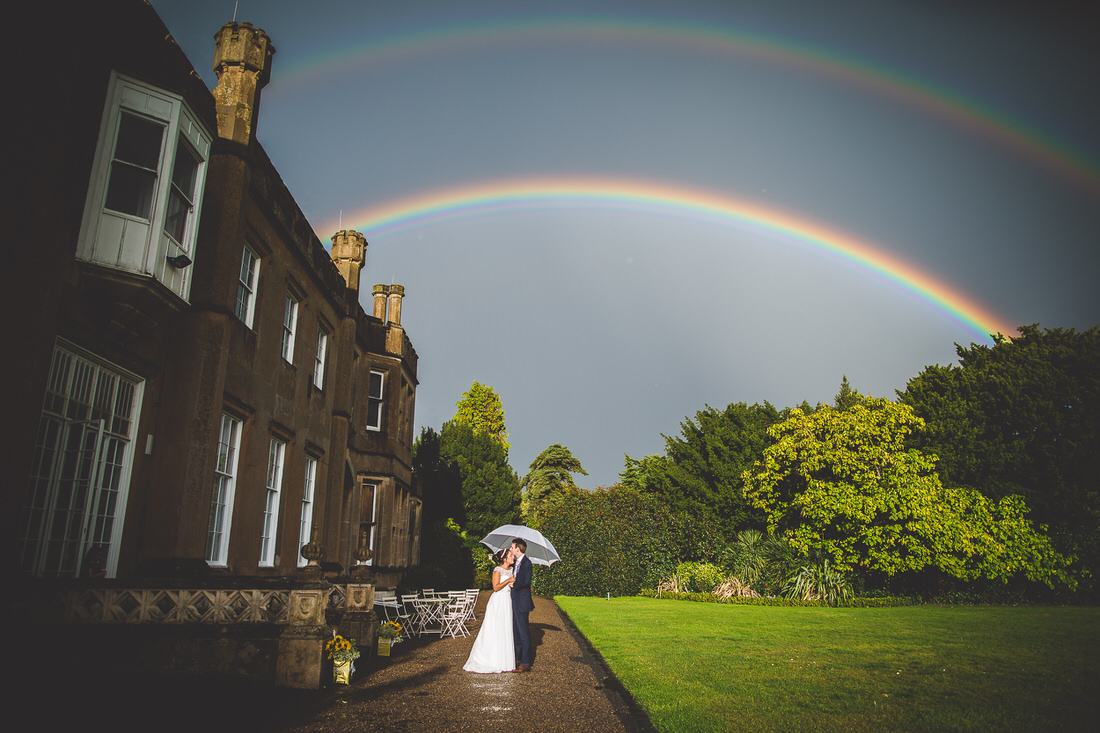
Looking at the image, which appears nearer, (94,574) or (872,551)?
(94,574)

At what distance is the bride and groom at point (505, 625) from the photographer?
893 cm

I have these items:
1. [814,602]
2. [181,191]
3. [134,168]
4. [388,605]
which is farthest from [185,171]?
[814,602]

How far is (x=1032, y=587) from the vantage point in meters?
23.9

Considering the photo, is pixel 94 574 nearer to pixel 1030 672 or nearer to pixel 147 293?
pixel 147 293

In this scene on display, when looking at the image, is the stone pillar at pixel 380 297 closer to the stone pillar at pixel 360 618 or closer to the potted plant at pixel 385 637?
the stone pillar at pixel 360 618

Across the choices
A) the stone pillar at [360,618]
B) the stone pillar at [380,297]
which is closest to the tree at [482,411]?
the stone pillar at [380,297]

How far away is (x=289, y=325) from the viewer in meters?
13.2

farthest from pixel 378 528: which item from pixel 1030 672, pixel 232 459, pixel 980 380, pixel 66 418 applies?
pixel 980 380

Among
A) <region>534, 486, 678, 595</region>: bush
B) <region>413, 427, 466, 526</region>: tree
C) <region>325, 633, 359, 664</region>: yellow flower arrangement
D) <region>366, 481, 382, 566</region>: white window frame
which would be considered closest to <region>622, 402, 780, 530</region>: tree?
<region>534, 486, 678, 595</region>: bush

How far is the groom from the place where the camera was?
9.16 meters

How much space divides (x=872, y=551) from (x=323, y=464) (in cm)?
1795

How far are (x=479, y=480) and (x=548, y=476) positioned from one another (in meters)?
17.4

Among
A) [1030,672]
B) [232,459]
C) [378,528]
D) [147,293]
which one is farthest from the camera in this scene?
[378,528]

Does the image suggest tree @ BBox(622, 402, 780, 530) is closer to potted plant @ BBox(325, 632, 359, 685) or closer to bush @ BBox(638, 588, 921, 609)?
bush @ BBox(638, 588, 921, 609)
